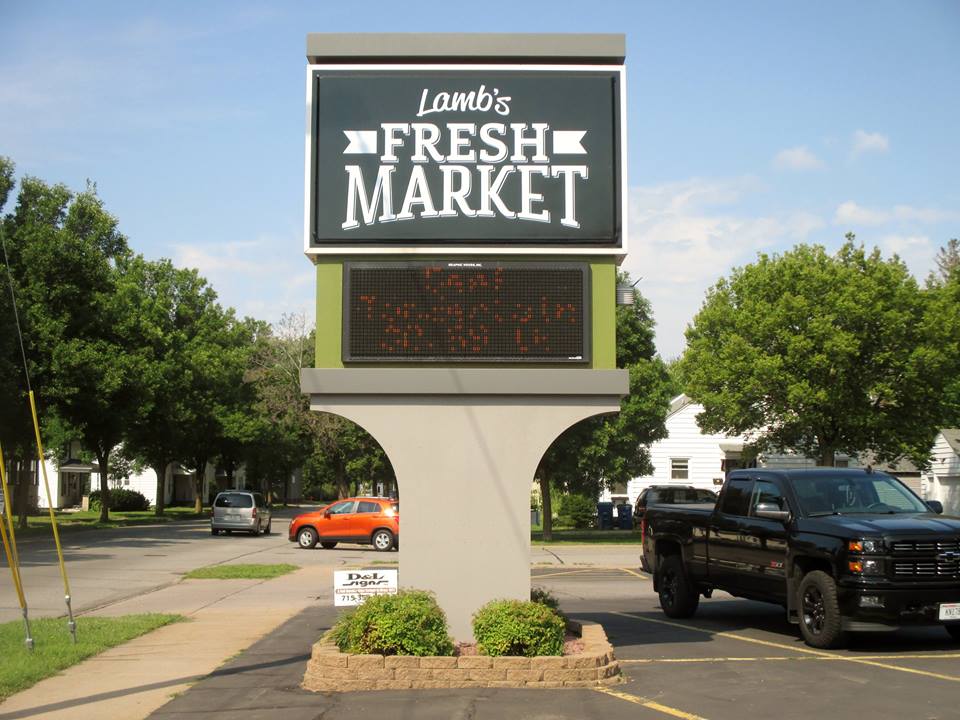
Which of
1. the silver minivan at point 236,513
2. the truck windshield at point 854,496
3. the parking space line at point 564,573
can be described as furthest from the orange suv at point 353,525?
the truck windshield at point 854,496

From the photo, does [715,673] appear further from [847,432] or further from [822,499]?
[847,432]

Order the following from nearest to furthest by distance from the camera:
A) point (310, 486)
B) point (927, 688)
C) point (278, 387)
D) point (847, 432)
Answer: point (927, 688) < point (847, 432) < point (278, 387) < point (310, 486)

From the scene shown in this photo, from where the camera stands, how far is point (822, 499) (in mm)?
13117

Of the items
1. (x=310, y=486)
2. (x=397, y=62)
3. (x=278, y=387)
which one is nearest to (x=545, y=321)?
(x=397, y=62)

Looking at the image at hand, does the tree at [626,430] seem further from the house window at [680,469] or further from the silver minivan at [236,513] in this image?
the house window at [680,469]

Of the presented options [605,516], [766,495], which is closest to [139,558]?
[766,495]

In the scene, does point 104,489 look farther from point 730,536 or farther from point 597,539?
point 730,536

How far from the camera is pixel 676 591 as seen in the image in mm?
15336

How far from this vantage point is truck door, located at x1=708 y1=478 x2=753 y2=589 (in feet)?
45.6

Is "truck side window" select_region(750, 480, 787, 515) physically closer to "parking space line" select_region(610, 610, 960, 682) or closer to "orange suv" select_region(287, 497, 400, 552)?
"parking space line" select_region(610, 610, 960, 682)

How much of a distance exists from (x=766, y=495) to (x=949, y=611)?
261 cm

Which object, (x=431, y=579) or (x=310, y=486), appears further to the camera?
(x=310, y=486)

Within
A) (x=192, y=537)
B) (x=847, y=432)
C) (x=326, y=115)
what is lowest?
(x=192, y=537)

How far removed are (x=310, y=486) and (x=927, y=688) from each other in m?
109
